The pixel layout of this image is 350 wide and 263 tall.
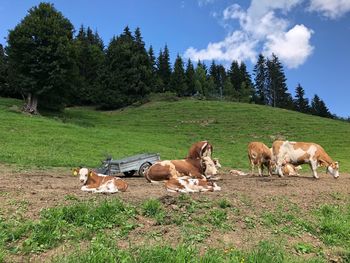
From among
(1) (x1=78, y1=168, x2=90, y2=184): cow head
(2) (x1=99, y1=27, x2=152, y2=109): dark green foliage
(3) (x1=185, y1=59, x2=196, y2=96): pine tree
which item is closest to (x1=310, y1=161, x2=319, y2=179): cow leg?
(1) (x1=78, y1=168, x2=90, y2=184): cow head

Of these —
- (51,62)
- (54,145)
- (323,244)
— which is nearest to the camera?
(323,244)

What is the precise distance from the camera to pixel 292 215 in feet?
30.7

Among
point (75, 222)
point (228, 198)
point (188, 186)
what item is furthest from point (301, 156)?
point (75, 222)

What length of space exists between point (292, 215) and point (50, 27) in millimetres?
45768

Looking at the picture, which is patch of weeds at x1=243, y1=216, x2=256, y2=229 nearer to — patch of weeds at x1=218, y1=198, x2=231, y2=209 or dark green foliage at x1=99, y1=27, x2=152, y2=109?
patch of weeds at x1=218, y1=198, x2=231, y2=209

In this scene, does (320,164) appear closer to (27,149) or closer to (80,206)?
(80,206)

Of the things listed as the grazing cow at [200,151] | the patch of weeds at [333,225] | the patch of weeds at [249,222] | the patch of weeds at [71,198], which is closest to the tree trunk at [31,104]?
the grazing cow at [200,151]

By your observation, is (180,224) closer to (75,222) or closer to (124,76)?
(75,222)

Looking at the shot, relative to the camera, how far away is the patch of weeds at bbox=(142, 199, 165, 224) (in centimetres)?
840

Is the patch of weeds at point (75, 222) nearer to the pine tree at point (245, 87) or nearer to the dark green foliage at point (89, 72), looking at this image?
the dark green foliage at point (89, 72)

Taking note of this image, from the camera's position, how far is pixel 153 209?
866 centimetres

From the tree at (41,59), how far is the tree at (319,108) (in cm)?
7066

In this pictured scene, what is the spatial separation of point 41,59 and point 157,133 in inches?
629

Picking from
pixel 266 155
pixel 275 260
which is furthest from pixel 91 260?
pixel 266 155
